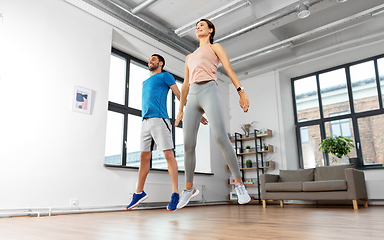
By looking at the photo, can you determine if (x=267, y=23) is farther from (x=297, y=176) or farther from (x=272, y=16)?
(x=297, y=176)

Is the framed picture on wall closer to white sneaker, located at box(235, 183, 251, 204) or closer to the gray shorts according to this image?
the gray shorts

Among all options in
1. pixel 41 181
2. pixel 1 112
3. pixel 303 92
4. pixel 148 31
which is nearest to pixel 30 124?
pixel 1 112

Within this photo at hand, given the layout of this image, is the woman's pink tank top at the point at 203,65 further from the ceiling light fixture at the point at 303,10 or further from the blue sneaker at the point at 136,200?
the ceiling light fixture at the point at 303,10

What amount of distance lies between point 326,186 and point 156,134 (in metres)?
2.70

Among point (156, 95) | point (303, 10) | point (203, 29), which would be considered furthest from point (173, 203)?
point (303, 10)

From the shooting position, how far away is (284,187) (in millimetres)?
4609

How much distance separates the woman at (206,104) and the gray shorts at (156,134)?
2.52ft

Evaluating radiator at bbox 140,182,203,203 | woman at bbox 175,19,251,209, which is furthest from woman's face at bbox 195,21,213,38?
radiator at bbox 140,182,203,203

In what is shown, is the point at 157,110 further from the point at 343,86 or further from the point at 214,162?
the point at 343,86

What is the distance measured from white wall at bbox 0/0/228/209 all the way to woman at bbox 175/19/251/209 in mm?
1999

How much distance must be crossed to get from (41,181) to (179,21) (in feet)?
11.3

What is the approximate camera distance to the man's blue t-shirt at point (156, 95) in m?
3.08

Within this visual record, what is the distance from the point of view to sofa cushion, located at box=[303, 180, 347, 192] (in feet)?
13.3

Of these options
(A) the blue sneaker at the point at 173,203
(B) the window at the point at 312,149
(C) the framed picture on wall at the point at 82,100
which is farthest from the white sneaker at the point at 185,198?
(B) the window at the point at 312,149
